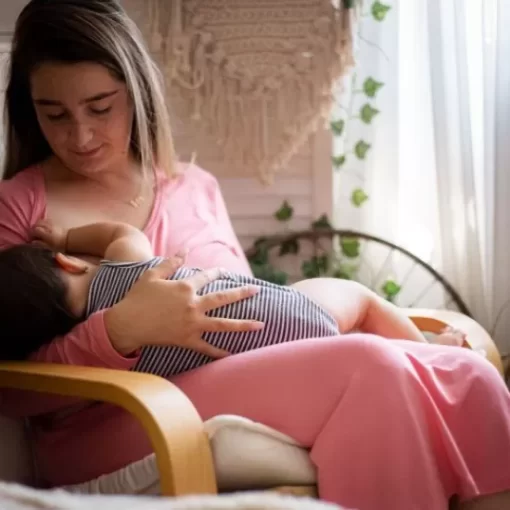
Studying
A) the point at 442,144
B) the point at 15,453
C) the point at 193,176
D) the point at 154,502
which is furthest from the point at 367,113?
the point at 154,502

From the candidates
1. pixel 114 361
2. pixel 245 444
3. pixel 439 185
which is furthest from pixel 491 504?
pixel 439 185

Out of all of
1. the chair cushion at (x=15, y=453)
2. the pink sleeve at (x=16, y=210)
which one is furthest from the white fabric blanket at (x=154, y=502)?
the pink sleeve at (x=16, y=210)

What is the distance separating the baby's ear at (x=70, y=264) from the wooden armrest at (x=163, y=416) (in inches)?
7.7

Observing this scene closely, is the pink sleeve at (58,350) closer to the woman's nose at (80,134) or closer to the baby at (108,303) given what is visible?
the baby at (108,303)

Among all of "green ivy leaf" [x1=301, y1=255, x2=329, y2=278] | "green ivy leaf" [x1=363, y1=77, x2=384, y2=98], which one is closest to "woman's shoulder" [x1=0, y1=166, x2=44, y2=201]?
"green ivy leaf" [x1=301, y1=255, x2=329, y2=278]

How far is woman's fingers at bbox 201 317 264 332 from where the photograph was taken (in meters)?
1.29

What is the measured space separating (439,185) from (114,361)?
111 cm

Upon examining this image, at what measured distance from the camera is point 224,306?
1340mm

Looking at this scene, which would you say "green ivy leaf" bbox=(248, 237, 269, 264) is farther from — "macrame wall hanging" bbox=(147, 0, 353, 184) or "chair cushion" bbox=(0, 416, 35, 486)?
"chair cushion" bbox=(0, 416, 35, 486)

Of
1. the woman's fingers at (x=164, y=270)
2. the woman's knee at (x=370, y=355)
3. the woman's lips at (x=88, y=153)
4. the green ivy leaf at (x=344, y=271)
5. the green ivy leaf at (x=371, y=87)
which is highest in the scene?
the green ivy leaf at (x=371, y=87)

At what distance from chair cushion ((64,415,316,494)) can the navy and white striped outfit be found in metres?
0.19

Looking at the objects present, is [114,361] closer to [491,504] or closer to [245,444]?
[245,444]

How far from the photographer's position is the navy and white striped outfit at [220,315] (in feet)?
4.32

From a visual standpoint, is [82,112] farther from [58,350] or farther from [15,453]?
[15,453]
